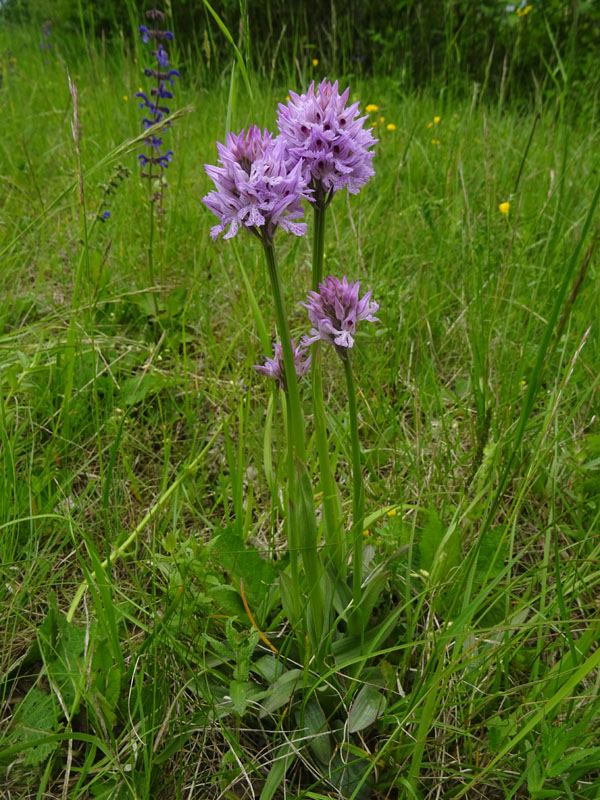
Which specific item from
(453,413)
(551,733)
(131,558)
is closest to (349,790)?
(551,733)

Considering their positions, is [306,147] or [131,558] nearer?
[306,147]

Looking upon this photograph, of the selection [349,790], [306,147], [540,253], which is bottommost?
[349,790]

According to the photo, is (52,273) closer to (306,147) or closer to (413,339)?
(413,339)

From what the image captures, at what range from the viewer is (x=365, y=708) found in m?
1.10

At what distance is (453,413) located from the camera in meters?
1.84

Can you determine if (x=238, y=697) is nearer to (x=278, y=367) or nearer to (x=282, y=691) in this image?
(x=282, y=691)

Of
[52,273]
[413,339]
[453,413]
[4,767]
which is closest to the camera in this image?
Result: [4,767]

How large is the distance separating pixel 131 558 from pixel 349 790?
2.39 ft

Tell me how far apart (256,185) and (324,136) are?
0.49 ft

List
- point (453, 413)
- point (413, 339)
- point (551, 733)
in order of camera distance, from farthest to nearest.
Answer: point (413, 339) → point (453, 413) → point (551, 733)

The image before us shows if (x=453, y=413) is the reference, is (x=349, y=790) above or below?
below

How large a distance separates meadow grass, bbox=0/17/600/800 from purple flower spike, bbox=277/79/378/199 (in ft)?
0.93

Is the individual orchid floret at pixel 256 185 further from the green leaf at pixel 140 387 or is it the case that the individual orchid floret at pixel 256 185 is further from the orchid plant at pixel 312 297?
the green leaf at pixel 140 387

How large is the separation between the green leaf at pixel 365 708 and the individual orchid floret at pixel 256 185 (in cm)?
86
